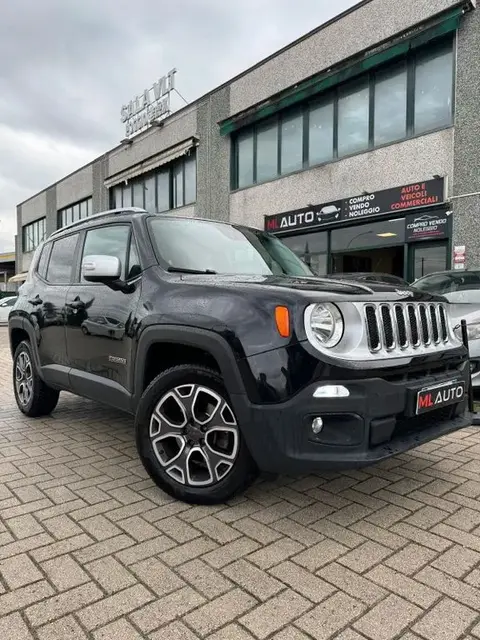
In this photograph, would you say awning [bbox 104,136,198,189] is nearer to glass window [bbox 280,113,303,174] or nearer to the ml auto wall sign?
glass window [bbox 280,113,303,174]

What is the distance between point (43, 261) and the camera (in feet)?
16.2

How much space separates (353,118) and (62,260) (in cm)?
1055

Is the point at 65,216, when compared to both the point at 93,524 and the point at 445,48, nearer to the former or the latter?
the point at 445,48

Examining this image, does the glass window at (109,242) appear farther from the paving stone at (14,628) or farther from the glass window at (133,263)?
the paving stone at (14,628)

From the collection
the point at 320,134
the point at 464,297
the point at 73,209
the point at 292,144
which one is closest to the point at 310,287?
the point at 464,297

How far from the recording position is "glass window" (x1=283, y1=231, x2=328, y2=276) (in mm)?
13852

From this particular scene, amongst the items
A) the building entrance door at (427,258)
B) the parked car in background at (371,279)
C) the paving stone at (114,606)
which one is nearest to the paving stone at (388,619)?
the paving stone at (114,606)

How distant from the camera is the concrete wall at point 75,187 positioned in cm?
2655

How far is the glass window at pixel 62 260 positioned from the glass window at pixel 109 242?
0.85 ft

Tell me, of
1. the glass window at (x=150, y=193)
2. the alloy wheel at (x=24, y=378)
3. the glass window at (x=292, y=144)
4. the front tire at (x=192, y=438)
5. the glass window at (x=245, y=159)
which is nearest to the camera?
the front tire at (x=192, y=438)

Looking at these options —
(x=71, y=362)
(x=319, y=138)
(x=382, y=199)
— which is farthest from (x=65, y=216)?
→ (x=71, y=362)

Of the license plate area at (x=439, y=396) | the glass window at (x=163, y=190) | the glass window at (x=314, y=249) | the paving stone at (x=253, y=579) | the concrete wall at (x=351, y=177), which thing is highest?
the glass window at (x=163, y=190)

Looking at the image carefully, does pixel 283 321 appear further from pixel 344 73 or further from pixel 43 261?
pixel 344 73

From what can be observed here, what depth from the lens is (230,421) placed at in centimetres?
266
